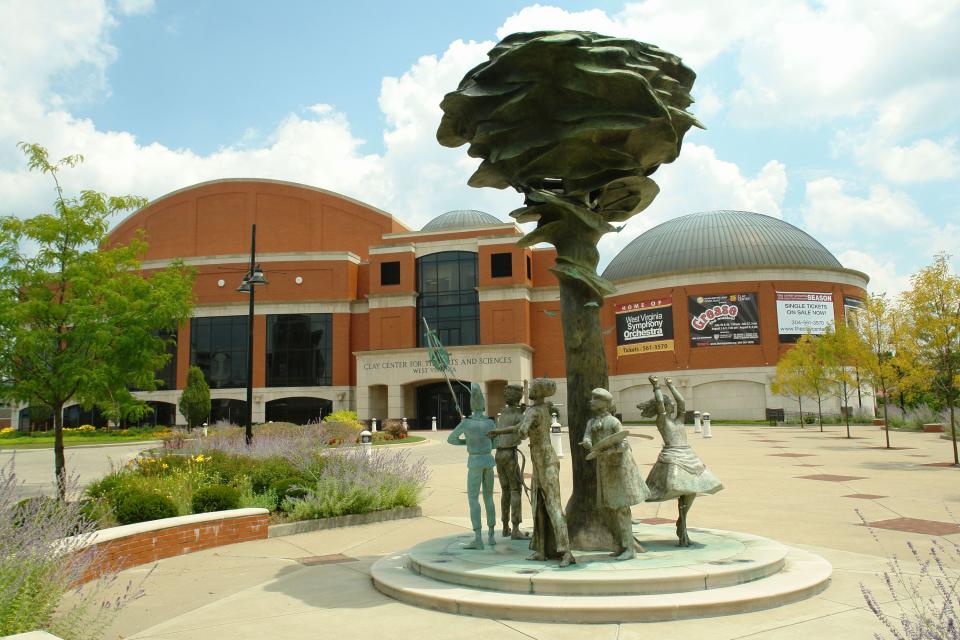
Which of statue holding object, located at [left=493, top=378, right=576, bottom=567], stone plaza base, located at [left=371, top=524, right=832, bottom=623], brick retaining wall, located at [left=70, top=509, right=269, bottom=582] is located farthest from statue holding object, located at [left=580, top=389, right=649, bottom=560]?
brick retaining wall, located at [left=70, top=509, right=269, bottom=582]

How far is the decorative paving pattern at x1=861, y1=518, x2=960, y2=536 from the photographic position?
8.95m

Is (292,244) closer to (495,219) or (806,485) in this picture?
(495,219)

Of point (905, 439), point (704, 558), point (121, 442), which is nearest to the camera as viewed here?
point (704, 558)

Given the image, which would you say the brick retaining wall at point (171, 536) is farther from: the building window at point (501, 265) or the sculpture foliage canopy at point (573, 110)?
the building window at point (501, 265)

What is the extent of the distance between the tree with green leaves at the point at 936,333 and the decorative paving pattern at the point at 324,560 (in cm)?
1738

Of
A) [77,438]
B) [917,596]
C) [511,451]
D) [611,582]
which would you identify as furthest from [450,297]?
[917,596]

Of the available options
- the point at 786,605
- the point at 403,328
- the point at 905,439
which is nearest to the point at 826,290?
the point at 905,439

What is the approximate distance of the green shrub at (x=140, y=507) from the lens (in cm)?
956

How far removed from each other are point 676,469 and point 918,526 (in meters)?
4.83

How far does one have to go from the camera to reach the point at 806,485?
14.3 m

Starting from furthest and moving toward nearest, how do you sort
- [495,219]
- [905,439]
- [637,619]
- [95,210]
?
[495,219] → [905,439] → [95,210] → [637,619]

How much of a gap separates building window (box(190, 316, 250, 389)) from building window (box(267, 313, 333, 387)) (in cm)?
204

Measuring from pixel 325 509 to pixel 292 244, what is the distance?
47471mm

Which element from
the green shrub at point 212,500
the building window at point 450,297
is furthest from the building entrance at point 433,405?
the green shrub at point 212,500
